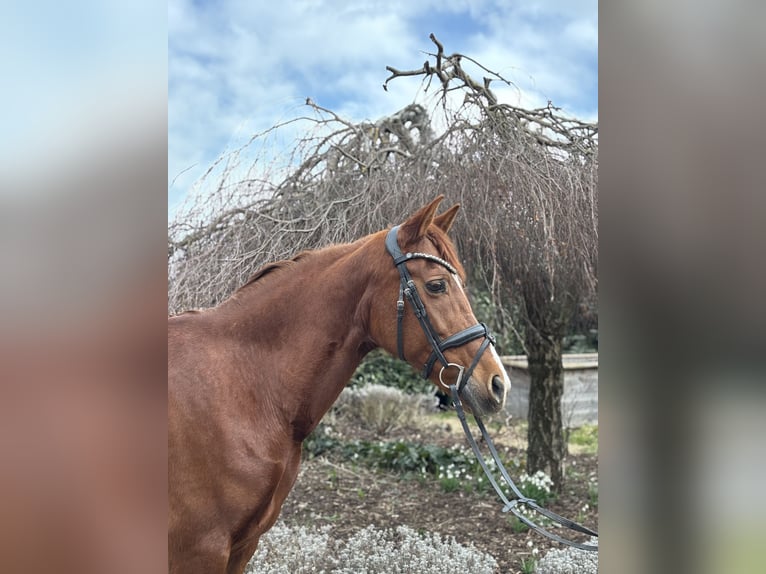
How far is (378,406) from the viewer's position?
5.05 metres

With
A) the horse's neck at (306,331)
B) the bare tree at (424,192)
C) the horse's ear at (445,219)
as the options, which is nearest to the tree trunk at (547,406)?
the bare tree at (424,192)

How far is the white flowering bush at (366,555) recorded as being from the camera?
3104mm

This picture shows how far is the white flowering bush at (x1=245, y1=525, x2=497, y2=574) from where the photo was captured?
10.2ft

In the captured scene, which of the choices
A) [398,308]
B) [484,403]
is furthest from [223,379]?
[484,403]

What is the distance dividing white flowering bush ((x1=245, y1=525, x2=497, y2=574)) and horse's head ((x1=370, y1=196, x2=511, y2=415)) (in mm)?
1650

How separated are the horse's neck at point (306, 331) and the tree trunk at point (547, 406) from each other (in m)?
2.27

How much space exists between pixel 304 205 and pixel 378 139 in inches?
25.3

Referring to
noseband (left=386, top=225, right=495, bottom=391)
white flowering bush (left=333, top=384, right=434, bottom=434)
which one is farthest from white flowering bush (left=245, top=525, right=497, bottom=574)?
noseband (left=386, top=225, right=495, bottom=391)

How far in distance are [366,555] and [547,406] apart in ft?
5.17

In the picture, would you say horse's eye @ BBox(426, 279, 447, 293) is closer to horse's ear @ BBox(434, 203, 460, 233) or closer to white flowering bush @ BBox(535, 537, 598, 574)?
horse's ear @ BBox(434, 203, 460, 233)
